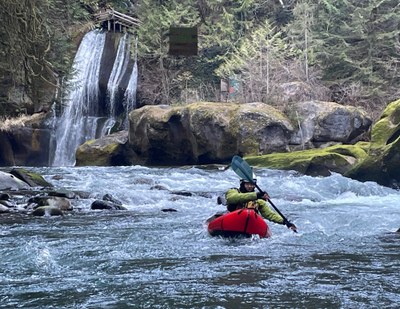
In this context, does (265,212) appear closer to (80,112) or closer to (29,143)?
(29,143)

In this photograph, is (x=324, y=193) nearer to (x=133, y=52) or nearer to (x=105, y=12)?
(x=133, y=52)

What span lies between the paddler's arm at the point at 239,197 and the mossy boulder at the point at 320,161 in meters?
9.48

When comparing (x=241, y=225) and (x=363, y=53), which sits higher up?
(x=363, y=53)

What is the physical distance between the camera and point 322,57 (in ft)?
93.5

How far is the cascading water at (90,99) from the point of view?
26781 mm

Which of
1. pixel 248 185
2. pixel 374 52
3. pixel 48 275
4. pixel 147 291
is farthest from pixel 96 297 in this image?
pixel 374 52

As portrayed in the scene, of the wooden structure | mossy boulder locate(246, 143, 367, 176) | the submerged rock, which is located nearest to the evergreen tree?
mossy boulder locate(246, 143, 367, 176)

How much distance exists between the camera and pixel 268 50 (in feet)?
88.9

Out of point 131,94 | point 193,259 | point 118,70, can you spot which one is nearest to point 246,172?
point 193,259

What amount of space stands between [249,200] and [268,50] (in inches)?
780

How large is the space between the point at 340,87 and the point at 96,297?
938 inches

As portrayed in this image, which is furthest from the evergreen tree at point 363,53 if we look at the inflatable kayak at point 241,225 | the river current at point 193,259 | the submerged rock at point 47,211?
the inflatable kayak at point 241,225

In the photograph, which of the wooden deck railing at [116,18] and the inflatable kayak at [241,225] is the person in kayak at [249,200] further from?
the wooden deck railing at [116,18]

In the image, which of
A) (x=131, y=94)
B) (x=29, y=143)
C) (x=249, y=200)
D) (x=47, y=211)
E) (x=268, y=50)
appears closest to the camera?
(x=249, y=200)
